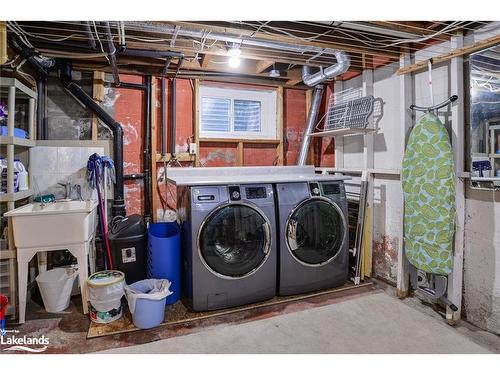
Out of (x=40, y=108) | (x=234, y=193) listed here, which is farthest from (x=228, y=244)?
(x=40, y=108)

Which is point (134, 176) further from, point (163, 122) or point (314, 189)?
point (314, 189)

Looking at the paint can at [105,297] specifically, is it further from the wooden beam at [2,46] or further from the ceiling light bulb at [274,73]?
the ceiling light bulb at [274,73]

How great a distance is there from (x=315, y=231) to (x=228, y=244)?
811mm

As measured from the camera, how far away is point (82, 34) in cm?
228

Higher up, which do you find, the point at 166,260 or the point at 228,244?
the point at 228,244

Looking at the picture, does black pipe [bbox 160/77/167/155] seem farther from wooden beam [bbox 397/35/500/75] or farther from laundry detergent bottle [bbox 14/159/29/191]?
wooden beam [bbox 397/35/500/75]

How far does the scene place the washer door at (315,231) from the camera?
2.59 meters

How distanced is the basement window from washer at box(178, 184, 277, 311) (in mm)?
1279

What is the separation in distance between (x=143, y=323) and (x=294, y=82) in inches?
116

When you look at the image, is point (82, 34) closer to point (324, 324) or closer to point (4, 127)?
point (4, 127)

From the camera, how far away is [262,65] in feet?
10.5

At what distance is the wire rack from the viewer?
299 centimetres

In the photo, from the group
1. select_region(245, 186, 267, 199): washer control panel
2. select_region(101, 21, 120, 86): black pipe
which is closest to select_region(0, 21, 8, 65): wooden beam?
select_region(101, 21, 120, 86): black pipe

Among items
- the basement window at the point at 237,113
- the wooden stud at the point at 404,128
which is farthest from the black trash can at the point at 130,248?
the wooden stud at the point at 404,128
